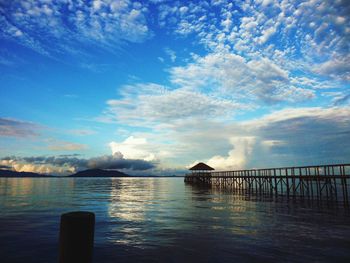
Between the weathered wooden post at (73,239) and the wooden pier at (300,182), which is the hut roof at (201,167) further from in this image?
the weathered wooden post at (73,239)

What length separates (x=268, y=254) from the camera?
8.80m

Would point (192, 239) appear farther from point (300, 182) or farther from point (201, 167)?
point (201, 167)

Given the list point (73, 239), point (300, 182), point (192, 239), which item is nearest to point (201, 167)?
point (300, 182)

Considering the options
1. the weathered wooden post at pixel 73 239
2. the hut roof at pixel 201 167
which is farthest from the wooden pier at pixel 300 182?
the weathered wooden post at pixel 73 239

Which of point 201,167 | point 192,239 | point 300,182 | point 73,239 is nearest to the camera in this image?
point 73,239

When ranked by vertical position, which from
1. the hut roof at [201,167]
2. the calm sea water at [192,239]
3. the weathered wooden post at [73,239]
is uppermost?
the hut roof at [201,167]

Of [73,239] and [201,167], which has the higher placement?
[201,167]

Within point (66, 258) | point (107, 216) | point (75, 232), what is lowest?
point (107, 216)

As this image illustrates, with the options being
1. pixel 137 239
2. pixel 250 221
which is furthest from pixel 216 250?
pixel 250 221

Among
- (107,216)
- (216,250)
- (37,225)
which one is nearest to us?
(216,250)

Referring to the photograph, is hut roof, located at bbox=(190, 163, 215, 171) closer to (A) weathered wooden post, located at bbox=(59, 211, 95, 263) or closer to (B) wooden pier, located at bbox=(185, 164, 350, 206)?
(B) wooden pier, located at bbox=(185, 164, 350, 206)

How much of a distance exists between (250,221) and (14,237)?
12.6 metres

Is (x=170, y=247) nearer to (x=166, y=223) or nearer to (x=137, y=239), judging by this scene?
(x=137, y=239)

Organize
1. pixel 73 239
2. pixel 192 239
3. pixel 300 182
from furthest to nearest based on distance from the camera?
pixel 300 182, pixel 192 239, pixel 73 239
